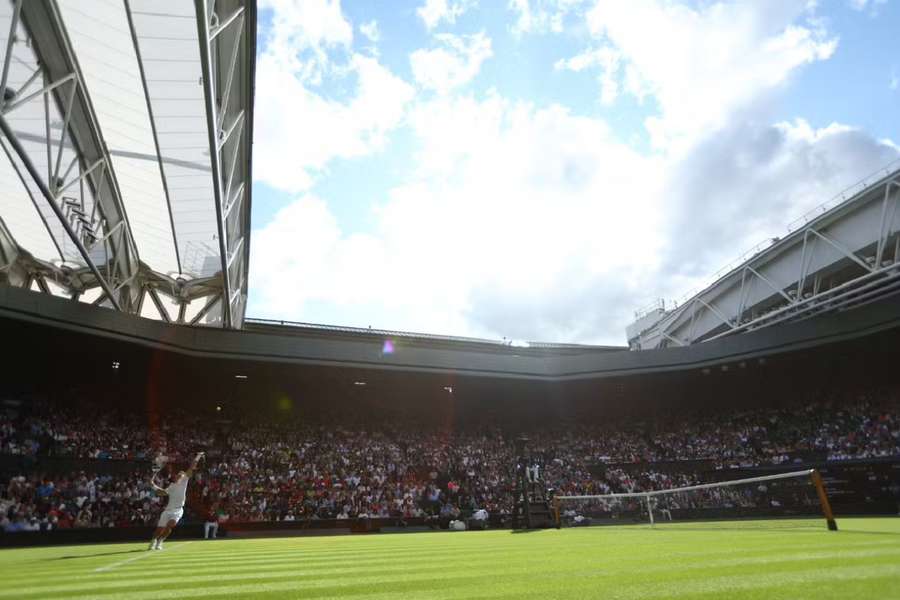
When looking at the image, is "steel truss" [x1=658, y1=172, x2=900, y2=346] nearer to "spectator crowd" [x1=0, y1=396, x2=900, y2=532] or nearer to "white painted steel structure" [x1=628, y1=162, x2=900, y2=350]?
"white painted steel structure" [x1=628, y1=162, x2=900, y2=350]

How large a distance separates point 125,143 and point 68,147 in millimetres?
1626

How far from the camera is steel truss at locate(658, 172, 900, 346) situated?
21203 millimetres

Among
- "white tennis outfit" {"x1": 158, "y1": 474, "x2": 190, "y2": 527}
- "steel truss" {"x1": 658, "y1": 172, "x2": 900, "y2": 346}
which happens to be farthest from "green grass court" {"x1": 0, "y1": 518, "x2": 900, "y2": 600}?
"steel truss" {"x1": 658, "y1": 172, "x2": 900, "y2": 346}

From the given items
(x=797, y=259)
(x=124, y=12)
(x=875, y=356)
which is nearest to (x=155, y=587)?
(x=124, y=12)

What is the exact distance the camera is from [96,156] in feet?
61.1

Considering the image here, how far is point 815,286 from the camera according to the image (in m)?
25.1

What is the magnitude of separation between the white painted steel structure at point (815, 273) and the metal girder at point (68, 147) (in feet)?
90.1

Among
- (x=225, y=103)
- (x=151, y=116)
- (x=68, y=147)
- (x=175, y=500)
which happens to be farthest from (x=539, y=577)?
(x=68, y=147)

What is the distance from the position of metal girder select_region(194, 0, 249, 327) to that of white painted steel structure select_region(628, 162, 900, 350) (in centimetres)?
2311

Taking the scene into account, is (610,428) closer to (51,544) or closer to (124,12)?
(51,544)

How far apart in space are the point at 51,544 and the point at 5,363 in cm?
1122

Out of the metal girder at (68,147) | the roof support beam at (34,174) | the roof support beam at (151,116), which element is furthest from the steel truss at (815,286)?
the roof support beam at (34,174)

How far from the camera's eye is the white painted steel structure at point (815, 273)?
21594mm

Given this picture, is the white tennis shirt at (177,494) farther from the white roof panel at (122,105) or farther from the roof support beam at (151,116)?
the white roof panel at (122,105)
